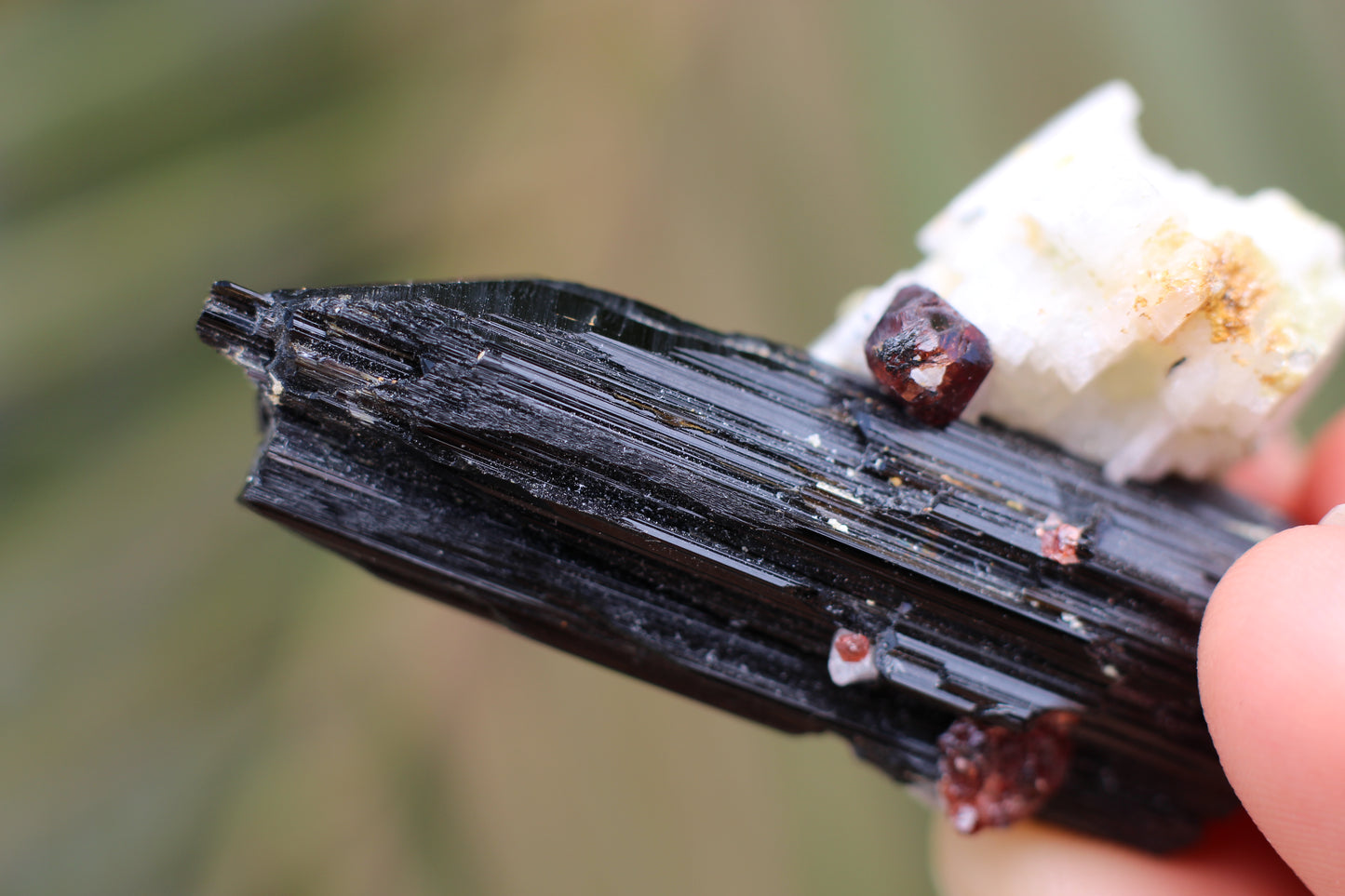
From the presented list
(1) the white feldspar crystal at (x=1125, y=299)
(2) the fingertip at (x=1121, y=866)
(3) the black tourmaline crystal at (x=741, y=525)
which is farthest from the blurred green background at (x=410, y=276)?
(1) the white feldspar crystal at (x=1125, y=299)

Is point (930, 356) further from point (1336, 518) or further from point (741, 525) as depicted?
point (1336, 518)

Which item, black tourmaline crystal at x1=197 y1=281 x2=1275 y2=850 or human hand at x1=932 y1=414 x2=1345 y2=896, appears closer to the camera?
human hand at x1=932 y1=414 x2=1345 y2=896

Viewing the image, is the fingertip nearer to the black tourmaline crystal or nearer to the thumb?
the black tourmaline crystal

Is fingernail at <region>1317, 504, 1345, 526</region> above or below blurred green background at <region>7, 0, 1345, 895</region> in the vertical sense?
above

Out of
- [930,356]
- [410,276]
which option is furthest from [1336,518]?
[410,276]

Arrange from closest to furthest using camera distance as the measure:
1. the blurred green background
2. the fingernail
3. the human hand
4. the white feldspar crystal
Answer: the human hand
the fingernail
the white feldspar crystal
the blurred green background

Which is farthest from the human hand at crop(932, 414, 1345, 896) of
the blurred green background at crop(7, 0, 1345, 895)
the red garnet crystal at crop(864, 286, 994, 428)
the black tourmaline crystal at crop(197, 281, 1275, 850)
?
the blurred green background at crop(7, 0, 1345, 895)

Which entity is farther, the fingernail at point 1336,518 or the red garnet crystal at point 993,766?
the red garnet crystal at point 993,766

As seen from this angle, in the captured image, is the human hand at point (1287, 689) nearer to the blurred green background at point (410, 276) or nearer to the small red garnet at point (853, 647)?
the small red garnet at point (853, 647)
